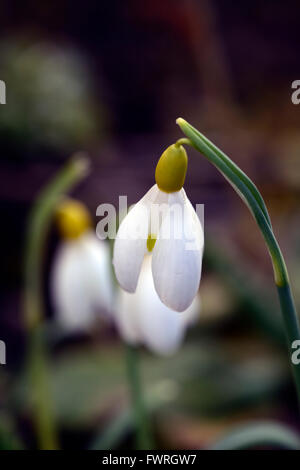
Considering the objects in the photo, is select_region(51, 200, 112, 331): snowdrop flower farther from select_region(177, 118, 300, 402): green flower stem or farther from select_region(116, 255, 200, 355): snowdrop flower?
select_region(177, 118, 300, 402): green flower stem

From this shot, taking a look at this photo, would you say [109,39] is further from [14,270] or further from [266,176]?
[14,270]

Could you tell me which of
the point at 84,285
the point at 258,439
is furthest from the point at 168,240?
the point at 84,285

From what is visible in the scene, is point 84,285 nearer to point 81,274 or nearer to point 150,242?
point 81,274

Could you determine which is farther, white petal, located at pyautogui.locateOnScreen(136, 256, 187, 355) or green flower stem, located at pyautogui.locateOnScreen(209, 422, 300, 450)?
white petal, located at pyautogui.locateOnScreen(136, 256, 187, 355)

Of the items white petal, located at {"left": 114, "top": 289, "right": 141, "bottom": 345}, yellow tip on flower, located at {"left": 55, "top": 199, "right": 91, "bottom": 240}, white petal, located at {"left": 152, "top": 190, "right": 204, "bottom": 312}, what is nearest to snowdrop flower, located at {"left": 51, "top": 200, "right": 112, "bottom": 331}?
yellow tip on flower, located at {"left": 55, "top": 199, "right": 91, "bottom": 240}

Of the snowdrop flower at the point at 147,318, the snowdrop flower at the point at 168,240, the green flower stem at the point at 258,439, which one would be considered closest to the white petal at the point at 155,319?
the snowdrop flower at the point at 147,318

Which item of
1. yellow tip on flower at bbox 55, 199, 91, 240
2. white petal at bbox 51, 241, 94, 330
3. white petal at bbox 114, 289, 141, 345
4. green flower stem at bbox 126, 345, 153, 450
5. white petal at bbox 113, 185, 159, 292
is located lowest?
green flower stem at bbox 126, 345, 153, 450

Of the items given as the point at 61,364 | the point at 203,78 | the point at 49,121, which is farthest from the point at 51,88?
the point at 203,78
